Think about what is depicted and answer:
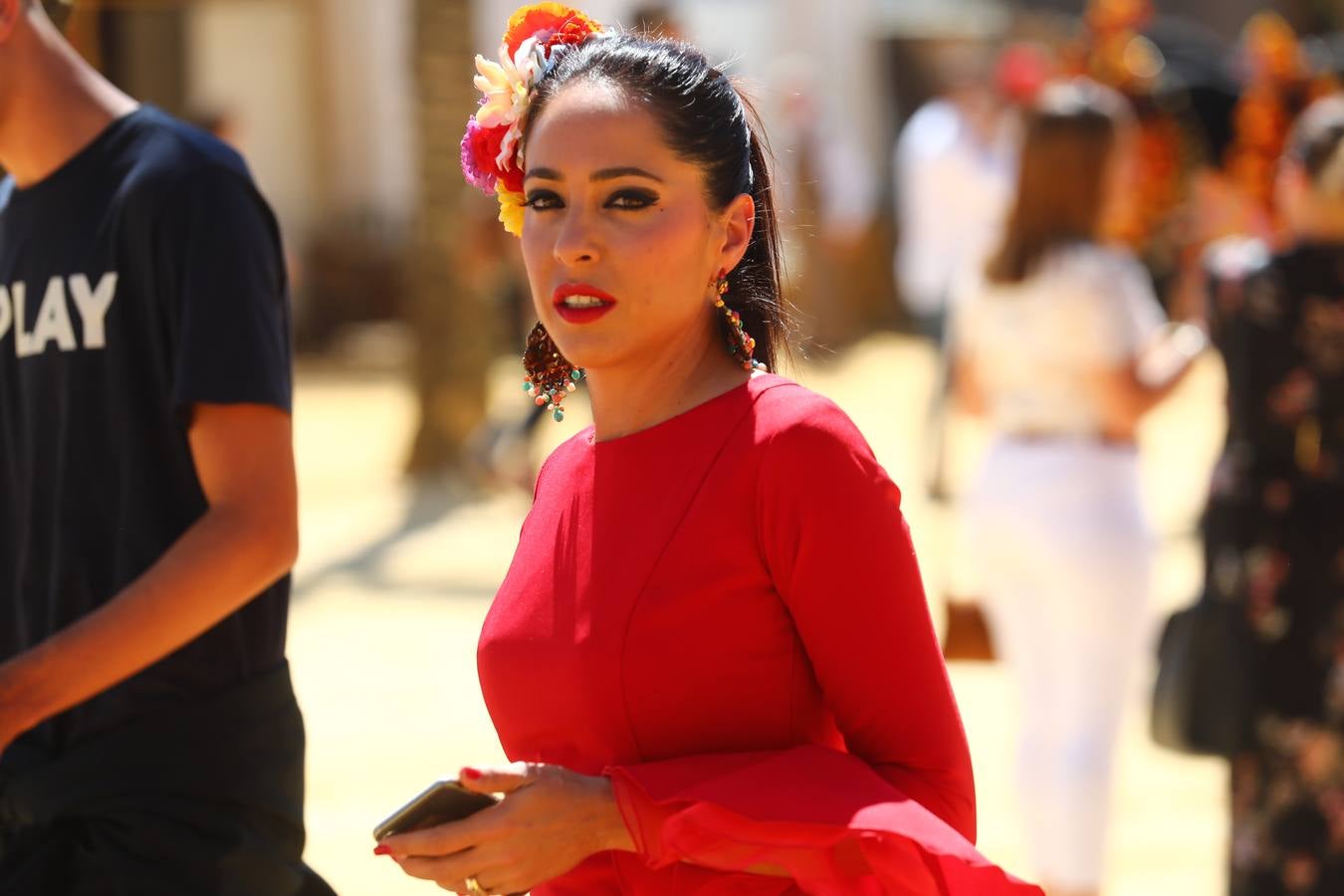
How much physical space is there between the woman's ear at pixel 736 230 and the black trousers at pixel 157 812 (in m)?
0.97

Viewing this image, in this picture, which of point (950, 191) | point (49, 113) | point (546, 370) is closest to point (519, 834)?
point (546, 370)

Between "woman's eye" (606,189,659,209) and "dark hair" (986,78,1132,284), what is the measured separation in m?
2.89

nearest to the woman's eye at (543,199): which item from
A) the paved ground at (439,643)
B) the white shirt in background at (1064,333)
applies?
the white shirt in background at (1064,333)

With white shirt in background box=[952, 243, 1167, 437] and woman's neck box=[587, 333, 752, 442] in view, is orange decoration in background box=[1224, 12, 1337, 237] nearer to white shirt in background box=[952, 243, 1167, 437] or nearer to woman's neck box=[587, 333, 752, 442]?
white shirt in background box=[952, 243, 1167, 437]

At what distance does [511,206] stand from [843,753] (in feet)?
2.64

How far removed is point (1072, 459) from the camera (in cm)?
500

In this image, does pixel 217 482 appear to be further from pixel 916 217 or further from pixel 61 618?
pixel 916 217

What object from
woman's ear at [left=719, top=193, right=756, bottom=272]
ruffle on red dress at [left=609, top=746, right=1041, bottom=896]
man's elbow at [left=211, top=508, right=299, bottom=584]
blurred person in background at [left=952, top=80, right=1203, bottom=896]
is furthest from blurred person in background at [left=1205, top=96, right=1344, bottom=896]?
ruffle on red dress at [left=609, top=746, right=1041, bottom=896]

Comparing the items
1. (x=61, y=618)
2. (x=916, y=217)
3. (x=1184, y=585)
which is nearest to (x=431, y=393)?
(x=916, y=217)

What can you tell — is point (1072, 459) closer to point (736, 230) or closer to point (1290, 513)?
point (1290, 513)

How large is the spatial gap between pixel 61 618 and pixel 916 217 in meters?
9.40

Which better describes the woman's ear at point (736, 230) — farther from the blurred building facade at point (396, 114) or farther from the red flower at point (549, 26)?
the blurred building facade at point (396, 114)

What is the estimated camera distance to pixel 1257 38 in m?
15.3

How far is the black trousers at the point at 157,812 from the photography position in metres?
2.67
